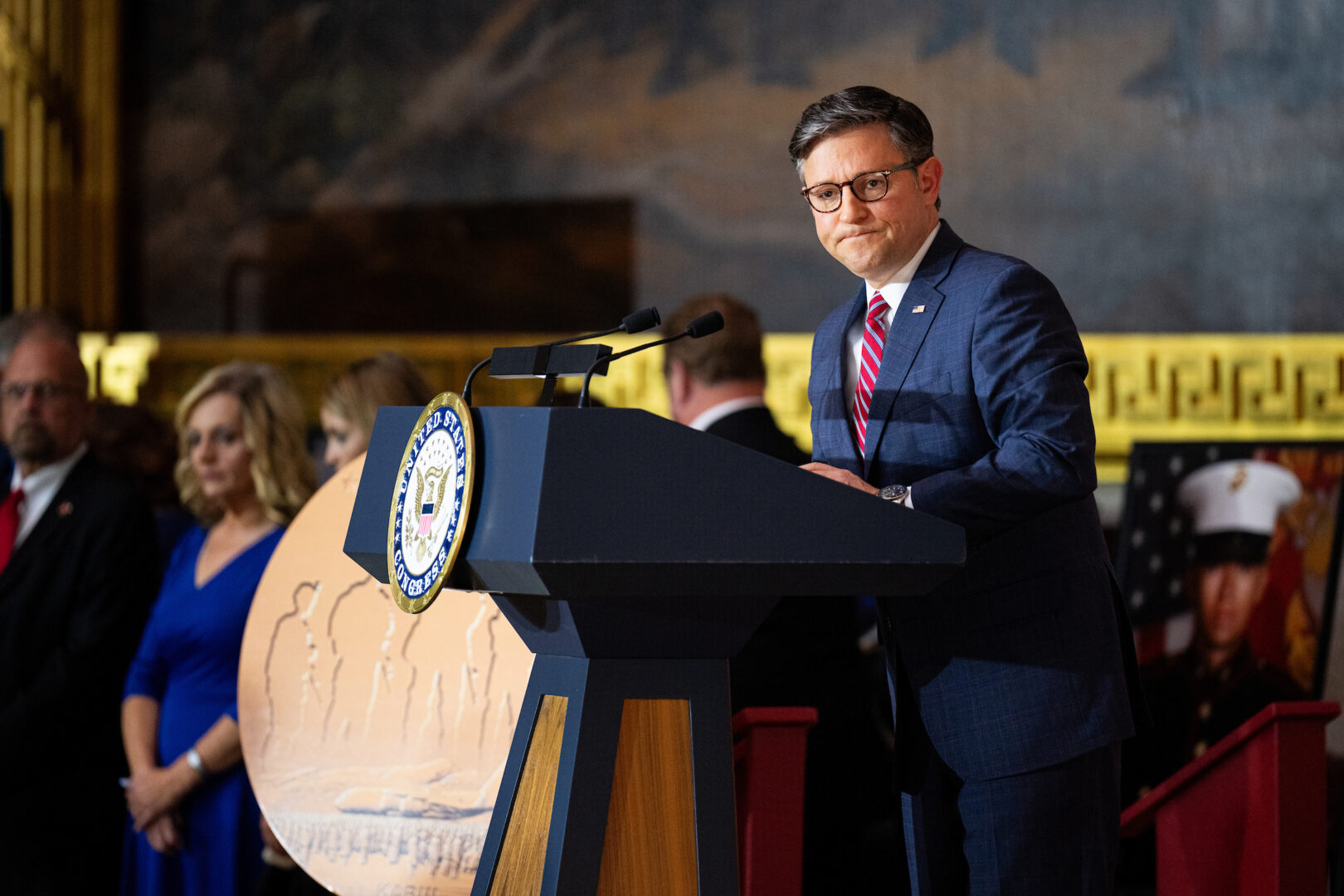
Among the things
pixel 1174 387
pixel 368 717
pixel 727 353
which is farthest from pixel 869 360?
pixel 1174 387

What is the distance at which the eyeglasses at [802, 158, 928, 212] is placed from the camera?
1.91m

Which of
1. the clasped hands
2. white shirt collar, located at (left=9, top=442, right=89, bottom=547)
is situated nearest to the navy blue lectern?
the clasped hands

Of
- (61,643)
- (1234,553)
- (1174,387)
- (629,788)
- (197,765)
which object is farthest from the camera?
(1174,387)

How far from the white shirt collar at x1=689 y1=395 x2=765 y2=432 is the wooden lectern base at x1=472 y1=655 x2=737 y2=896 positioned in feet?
5.32

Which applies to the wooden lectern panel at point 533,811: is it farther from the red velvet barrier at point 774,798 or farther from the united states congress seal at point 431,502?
the red velvet barrier at point 774,798

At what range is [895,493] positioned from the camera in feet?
5.83

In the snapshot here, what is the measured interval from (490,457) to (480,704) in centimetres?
95

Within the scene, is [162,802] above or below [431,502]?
below

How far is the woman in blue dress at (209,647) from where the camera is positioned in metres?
3.21

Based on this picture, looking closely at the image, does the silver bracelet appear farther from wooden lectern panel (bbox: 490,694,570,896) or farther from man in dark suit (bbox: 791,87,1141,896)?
man in dark suit (bbox: 791,87,1141,896)

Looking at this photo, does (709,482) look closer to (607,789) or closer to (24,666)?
(607,789)

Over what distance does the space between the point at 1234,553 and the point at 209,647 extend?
312cm

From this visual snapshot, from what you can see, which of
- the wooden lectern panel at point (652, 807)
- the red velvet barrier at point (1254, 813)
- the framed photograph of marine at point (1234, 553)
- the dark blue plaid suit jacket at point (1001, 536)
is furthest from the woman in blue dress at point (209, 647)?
the framed photograph of marine at point (1234, 553)

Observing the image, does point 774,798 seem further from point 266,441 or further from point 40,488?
point 40,488
